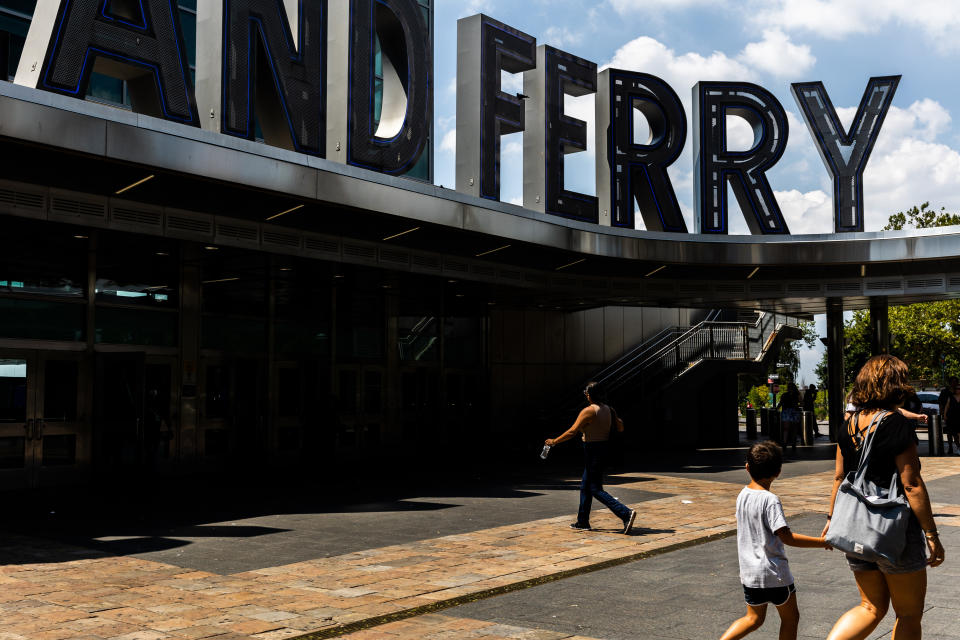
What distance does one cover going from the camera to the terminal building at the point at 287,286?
1306 centimetres

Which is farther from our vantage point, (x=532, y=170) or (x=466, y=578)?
(x=532, y=170)

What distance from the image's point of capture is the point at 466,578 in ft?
27.0

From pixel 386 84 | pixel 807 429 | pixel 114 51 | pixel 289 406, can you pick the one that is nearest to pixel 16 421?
pixel 289 406

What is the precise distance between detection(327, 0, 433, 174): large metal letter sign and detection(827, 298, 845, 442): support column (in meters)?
15.4

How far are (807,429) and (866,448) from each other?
25732mm

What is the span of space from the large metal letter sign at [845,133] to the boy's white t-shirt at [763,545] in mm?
20235

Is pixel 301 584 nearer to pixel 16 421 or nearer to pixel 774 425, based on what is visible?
pixel 16 421

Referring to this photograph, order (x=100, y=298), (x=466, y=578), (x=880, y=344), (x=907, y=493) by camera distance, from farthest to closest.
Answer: (x=880, y=344)
(x=100, y=298)
(x=466, y=578)
(x=907, y=493)

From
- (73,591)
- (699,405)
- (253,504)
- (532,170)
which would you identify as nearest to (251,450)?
(253,504)

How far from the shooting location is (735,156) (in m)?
23.5

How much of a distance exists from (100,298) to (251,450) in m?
4.52

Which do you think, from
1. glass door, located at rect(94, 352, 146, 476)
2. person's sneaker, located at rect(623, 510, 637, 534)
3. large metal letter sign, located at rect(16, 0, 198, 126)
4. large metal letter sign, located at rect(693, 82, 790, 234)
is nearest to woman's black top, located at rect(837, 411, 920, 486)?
person's sneaker, located at rect(623, 510, 637, 534)

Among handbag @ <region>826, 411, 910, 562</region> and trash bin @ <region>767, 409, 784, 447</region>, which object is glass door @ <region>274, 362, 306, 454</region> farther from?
handbag @ <region>826, 411, 910, 562</region>

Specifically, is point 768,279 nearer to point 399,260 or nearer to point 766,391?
point 399,260
